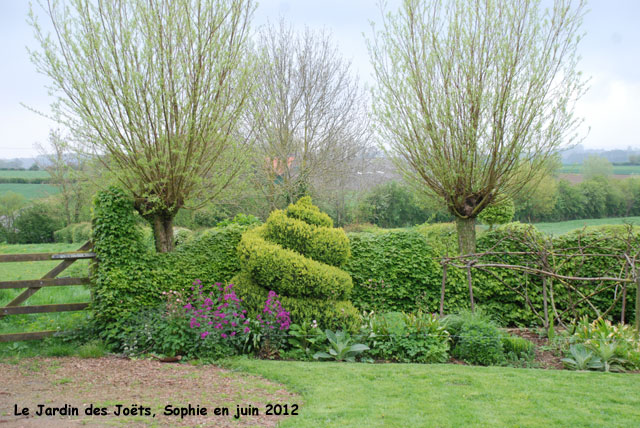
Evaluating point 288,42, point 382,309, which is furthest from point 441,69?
point 288,42

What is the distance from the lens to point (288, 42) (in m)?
16.8

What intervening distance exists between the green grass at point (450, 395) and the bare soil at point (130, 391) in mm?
348

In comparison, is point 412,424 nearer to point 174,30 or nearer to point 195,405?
point 195,405

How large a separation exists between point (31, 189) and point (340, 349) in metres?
25.3

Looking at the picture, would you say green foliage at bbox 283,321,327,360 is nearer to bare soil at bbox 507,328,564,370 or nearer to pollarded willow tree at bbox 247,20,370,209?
bare soil at bbox 507,328,564,370

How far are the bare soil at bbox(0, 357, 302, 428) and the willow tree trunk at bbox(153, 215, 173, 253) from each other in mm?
2135

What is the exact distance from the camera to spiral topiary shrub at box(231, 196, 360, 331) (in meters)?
6.57

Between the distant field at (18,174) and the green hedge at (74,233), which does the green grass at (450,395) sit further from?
the distant field at (18,174)

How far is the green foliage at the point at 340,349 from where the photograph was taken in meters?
6.05

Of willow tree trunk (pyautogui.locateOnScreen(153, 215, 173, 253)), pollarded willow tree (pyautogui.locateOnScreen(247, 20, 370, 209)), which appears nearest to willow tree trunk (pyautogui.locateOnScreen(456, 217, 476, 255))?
willow tree trunk (pyautogui.locateOnScreen(153, 215, 173, 253))

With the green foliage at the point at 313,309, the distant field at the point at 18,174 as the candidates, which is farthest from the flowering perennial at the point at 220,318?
the distant field at the point at 18,174

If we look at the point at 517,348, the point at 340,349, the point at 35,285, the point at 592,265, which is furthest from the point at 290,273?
the point at 592,265

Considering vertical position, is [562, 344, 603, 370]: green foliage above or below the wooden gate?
below

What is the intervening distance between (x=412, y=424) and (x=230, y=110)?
5667mm
